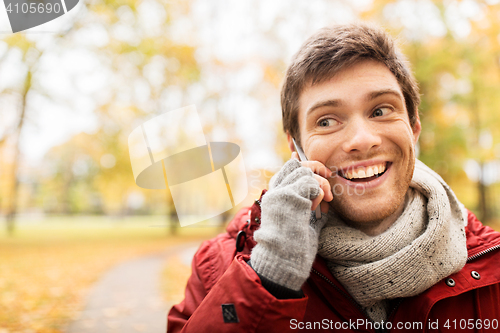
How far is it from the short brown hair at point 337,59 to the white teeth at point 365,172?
16.5 inches

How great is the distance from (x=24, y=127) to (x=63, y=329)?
9.42m

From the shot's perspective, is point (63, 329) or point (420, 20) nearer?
point (63, 329)

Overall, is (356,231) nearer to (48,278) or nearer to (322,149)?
(322,149)

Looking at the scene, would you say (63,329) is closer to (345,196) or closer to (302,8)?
(345,196)

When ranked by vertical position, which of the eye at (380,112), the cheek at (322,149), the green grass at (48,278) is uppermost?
the eye at (380,112)

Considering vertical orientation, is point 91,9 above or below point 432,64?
above

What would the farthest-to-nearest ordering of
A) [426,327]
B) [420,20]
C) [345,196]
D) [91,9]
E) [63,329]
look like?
1. [420,20]
2. [91,9]
3. [63,329]
4. [345,196]
5. [426,327]

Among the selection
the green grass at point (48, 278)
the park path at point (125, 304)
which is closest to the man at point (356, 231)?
the green grass at point (48, 278)

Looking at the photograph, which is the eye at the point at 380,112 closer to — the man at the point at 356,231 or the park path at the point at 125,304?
the man at the point at 356,231

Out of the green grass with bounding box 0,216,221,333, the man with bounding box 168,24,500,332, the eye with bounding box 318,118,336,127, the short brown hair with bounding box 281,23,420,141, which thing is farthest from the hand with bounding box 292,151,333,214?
the green grass with bounding box 0,216,221,333

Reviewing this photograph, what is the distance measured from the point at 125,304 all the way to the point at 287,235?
21.7ft

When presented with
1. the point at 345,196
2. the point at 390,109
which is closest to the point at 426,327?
the point at 345,196

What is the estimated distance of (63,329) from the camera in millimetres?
5461

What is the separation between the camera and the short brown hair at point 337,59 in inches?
67.0
